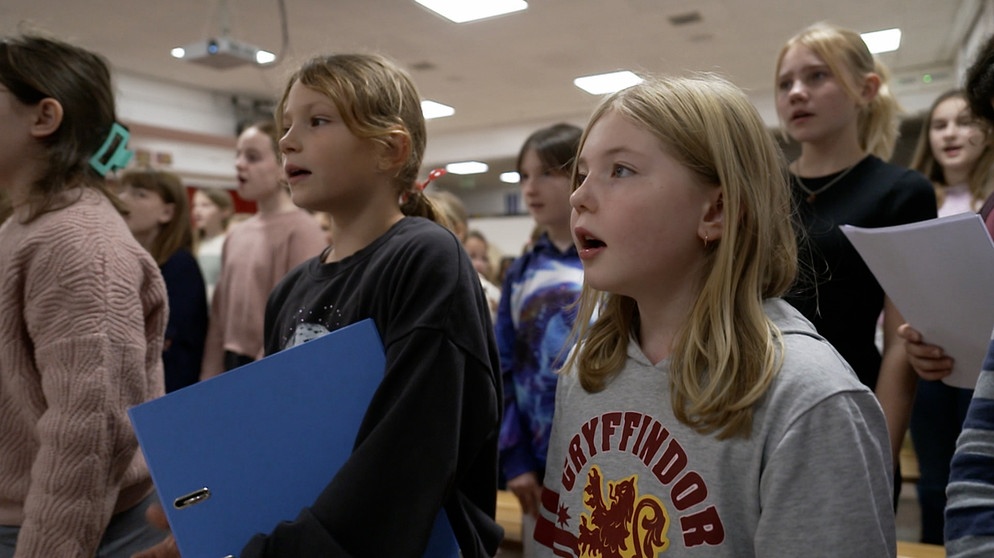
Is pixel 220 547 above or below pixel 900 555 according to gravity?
above

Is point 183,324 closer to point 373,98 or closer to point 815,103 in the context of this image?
point 373,98

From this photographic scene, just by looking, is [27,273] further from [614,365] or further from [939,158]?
[939,158]

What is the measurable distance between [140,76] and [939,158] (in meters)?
7.84

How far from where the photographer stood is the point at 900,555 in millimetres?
1671

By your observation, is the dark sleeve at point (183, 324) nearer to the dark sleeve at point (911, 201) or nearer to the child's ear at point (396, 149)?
the child's ear at point (396, 149)

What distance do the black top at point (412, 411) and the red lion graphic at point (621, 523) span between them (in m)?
0.19

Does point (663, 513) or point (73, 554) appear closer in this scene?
point (663, 513)

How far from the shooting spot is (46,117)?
4.24ft

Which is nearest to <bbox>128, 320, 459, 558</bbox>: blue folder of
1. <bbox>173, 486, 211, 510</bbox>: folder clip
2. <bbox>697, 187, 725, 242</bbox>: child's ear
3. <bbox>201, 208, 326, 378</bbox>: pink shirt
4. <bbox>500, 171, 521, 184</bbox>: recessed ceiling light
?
<bbox>173, 486, 211, 510</bbox>: folder clip

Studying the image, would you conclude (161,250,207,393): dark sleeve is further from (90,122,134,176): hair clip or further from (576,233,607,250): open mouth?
(576,233,607,250): open mouth

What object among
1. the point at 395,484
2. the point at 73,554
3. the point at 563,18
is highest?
the point at 563,18

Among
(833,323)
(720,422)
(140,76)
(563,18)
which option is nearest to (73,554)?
(720,422)

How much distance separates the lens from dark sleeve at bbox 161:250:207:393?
7.67ft

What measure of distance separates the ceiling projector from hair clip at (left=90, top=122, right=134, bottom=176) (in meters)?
3.58
